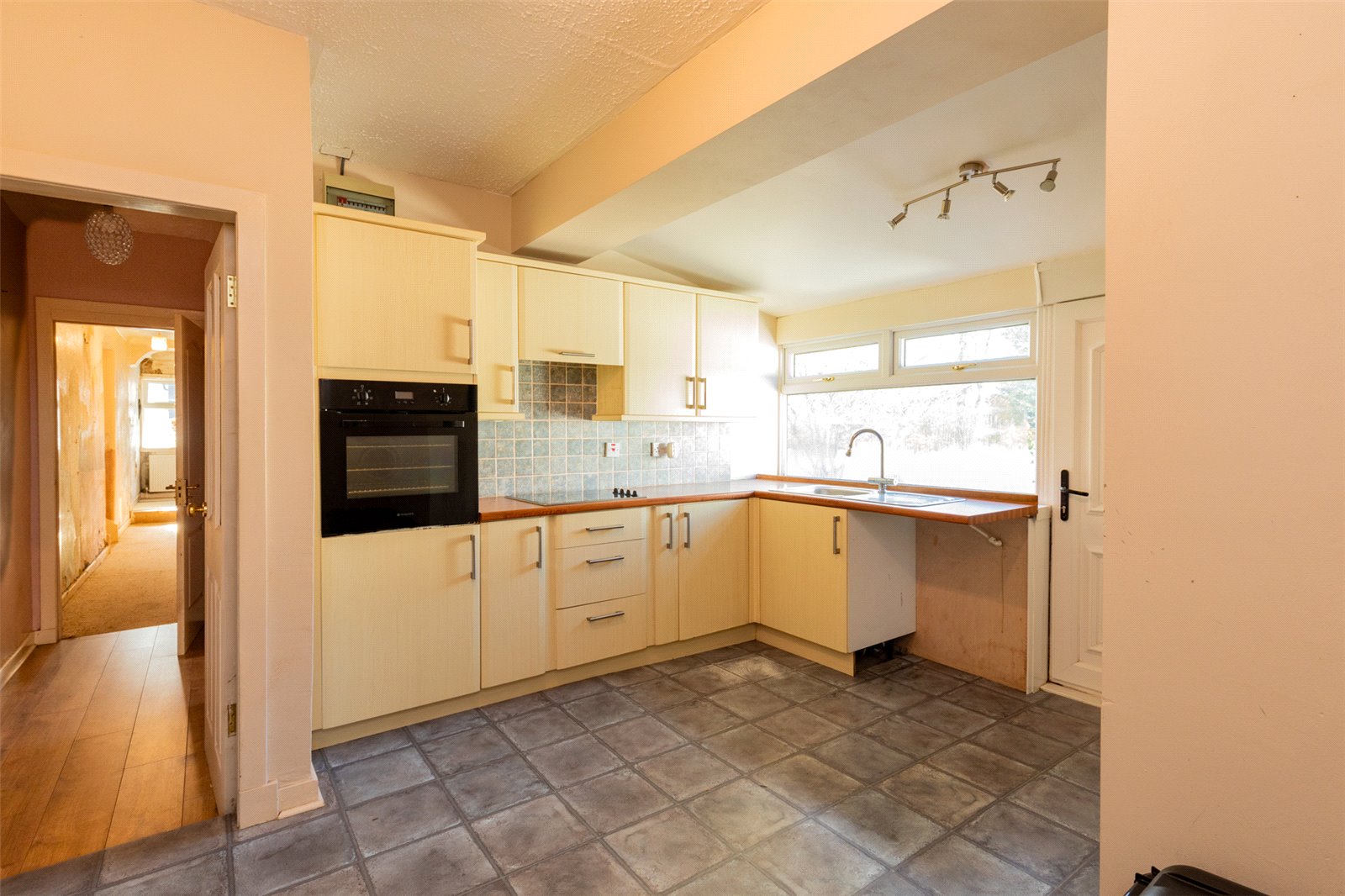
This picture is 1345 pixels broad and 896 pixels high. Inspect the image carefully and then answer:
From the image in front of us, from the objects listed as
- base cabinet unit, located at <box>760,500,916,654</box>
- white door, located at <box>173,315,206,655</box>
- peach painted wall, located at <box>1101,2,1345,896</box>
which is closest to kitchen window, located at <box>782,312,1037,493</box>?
base cabinet unit, located at <box>760,500,916,654</box>

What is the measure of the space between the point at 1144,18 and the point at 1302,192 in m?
0.39

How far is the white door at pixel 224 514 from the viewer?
77.9 inches

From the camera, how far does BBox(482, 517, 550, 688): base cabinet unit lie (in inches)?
111

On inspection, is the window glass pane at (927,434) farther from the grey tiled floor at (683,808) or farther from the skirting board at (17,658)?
the skirting board at (17,658)

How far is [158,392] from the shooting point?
10938 mm

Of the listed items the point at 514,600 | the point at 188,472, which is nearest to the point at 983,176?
the point at 514,600

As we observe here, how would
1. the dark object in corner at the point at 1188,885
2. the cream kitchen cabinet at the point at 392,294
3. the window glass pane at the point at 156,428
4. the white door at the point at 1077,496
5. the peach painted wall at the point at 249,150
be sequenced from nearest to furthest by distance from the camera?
1. the dark object in corner at the point at 1188,885
2. the peach painted wall at the point at 249,150
3. the cream kitchen cabinet at the point at 392,294
4. the white door at the point at 1077,496
5. the window glass pane at the point at 156,428

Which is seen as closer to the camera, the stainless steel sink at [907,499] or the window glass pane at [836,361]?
the stainless steel sink at [907,499]

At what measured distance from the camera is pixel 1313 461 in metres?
0.88

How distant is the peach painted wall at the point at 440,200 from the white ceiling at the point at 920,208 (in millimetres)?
742

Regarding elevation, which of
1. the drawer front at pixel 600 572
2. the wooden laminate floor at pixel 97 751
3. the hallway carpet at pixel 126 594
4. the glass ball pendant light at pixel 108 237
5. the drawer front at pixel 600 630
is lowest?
the wooden laminate floor at pixel 97 751

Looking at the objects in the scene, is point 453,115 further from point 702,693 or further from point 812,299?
point 702,693

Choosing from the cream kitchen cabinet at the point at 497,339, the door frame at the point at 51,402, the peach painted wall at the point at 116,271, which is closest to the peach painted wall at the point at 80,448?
the door frame at the point at 51,402

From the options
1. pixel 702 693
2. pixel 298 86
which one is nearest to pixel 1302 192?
pixel 298 86
